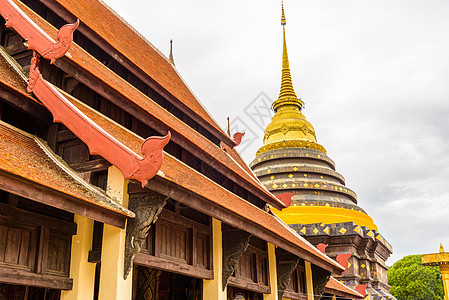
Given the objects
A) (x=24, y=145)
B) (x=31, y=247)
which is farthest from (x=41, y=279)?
(x=24, y=145)

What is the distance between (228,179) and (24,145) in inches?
203

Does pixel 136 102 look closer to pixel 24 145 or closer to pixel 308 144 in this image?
pixel 24 145

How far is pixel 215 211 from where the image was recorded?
7.18 metres

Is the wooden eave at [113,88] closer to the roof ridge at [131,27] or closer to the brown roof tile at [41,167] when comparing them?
the brown roof tile at [41,167]

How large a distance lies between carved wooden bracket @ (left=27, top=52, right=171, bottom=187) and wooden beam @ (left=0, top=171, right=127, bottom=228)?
0.54 metres

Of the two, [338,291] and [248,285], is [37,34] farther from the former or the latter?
[338,291]

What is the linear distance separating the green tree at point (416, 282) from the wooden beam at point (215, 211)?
38950 mm

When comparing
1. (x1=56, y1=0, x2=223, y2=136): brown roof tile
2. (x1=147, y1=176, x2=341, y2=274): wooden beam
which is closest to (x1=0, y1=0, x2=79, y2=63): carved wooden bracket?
(x1=56, y1=0, x2=223, y2=136): brown roof tile

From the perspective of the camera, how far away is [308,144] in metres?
27.0

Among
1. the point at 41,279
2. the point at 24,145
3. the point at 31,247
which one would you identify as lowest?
the point at 41,279

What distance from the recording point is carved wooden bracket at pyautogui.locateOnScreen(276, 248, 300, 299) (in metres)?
10.8

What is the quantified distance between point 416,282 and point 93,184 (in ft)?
147

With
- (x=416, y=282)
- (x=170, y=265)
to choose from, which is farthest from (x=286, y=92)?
(x=170, y=265)

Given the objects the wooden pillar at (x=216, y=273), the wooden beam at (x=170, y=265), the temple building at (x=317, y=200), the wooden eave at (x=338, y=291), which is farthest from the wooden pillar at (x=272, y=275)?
Result: the temple building at (x=317, y=200)
